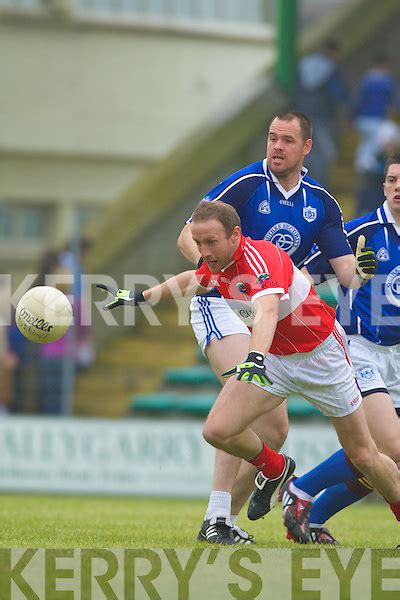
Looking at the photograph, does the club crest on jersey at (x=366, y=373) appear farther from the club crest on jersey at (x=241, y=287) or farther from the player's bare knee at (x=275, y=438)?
the club crest on jersey at (x=241, y=287)

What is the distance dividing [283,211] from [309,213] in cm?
16

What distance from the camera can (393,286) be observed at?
353 inches

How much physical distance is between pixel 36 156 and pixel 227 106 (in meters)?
3.89

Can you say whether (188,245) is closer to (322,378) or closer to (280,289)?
(280,289)

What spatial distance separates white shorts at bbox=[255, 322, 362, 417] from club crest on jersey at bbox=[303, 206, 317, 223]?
2.85ft

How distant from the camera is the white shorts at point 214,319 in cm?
861

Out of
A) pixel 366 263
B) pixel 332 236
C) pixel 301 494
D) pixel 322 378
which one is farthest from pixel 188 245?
pixel 301 494

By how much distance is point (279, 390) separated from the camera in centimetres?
805

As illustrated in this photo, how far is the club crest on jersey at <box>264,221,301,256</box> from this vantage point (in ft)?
28.2

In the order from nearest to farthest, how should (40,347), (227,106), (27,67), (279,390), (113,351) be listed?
(279,390) < (40,347) < (113,351) < (227,106) < (27,67)

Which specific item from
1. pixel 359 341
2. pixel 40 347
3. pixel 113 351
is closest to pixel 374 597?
pixel 359 341

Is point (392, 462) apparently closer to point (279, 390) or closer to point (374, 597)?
point (279, 390)

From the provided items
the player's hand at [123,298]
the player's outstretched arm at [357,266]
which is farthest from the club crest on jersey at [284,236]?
the player's hand at [123,298]

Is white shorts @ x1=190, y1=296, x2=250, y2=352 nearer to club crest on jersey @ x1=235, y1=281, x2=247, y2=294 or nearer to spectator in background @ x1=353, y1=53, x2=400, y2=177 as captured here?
club crest on jersey @ x1=235, y1=281, x2=247, y2=294
